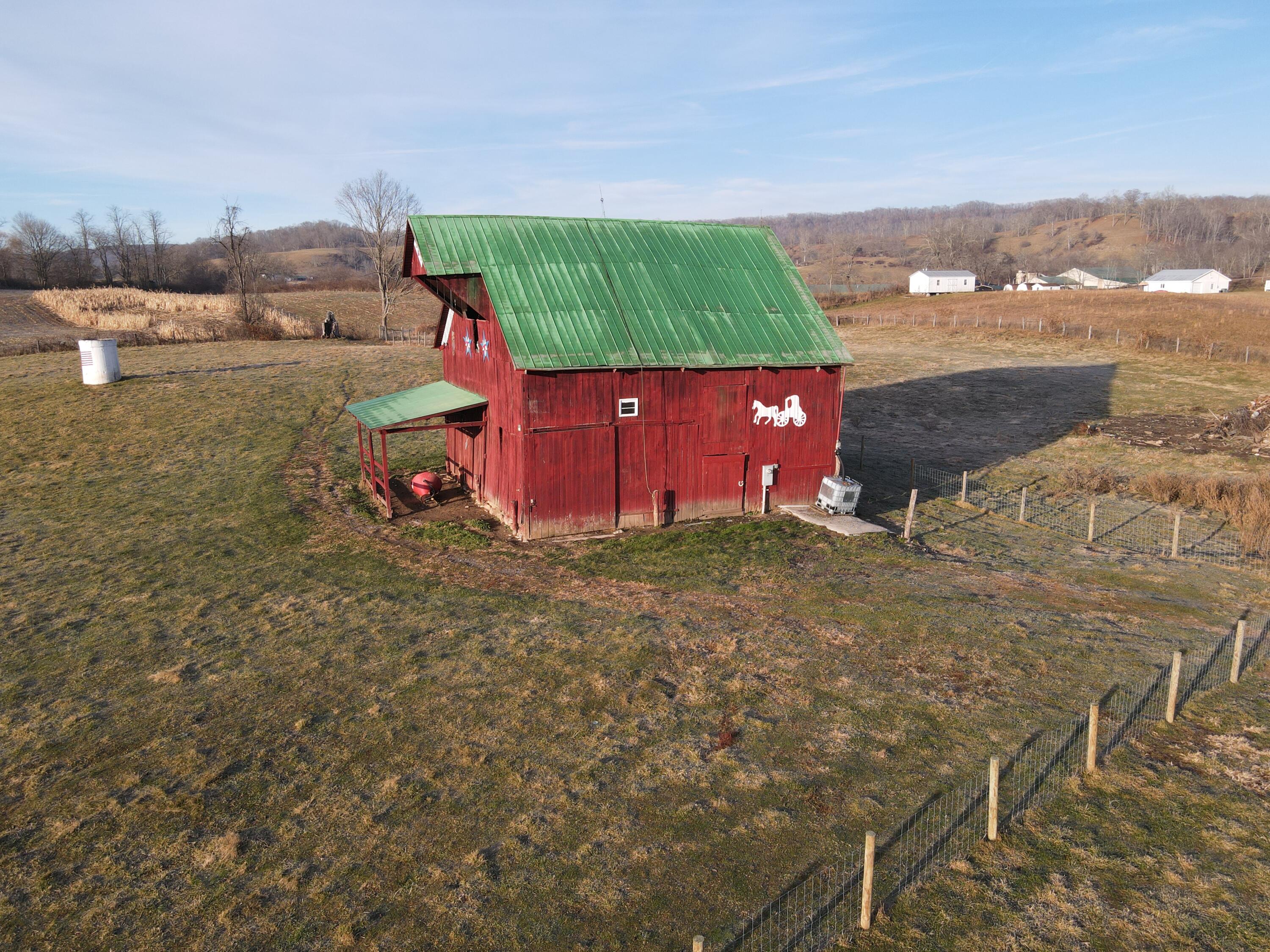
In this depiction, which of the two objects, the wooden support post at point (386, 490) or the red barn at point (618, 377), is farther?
the wooden support post at point (386, 490)

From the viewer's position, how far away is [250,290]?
76.1 m

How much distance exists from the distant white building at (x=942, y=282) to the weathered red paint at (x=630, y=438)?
310 ft

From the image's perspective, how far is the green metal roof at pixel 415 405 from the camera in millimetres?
21578

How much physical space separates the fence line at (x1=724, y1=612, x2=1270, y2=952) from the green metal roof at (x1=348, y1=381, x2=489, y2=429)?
16018 millimetres

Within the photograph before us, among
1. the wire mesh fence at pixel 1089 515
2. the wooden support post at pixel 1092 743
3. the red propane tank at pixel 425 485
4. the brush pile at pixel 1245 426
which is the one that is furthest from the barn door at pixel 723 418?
the brush pile at pixel 1245 426

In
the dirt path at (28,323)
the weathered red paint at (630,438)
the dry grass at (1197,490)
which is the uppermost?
the dirt path at (28,323)

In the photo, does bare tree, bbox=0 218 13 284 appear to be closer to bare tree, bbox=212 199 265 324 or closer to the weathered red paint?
bare tree, bbox=212 199 265 324

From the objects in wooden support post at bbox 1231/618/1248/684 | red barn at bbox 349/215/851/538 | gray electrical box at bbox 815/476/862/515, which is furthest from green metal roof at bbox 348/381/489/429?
wooden support post at bbox 1231/618/1248/684

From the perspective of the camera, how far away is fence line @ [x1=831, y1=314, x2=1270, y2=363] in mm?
49812

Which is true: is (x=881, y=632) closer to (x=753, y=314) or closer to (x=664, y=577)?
(x=664, y=577)

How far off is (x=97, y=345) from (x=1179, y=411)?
2059 inches

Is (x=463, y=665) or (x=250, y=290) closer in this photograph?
(x=463, y=665)

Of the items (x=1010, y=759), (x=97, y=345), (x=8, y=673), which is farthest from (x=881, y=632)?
(x=97, y=345)

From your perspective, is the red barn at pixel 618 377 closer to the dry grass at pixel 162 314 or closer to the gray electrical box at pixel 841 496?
the gray electrical box at pixel 841 496
